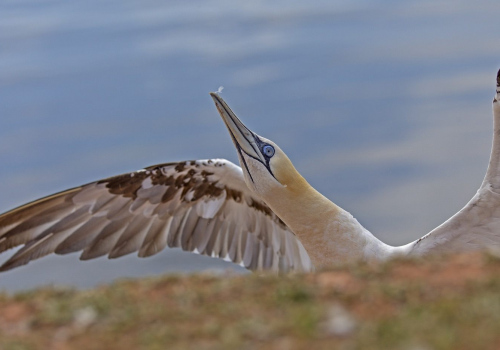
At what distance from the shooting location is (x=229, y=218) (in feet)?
35.4

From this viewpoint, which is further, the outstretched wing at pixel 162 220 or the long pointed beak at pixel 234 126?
the long pointed beak at pixel 234 126

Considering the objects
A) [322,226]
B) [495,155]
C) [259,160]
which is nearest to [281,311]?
[495,155]

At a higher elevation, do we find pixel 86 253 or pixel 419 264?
pixel 86 253

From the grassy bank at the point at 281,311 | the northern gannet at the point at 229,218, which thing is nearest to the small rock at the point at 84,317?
the grassy bank at the point at 281,311

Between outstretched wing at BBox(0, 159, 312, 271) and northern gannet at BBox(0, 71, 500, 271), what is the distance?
0.01 m

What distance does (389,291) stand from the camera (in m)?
4.82

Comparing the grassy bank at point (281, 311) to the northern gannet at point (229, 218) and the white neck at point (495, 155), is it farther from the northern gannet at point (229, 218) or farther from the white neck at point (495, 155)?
the northern gannet at point (229, 218)

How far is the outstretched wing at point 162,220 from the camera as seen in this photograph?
968 centimetres

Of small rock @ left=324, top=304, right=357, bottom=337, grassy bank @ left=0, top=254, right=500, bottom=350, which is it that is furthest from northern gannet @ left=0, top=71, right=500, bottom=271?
small rock @ left=324, top=304, right=357, bottom=337

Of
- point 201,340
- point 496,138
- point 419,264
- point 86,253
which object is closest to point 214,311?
point 201,340

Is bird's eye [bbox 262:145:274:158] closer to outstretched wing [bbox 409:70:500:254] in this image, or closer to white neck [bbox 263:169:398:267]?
white neck [bbox 263:169:398:267]

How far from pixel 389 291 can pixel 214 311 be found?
108 centimetres

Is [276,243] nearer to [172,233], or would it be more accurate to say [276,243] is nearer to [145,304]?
[172,233]

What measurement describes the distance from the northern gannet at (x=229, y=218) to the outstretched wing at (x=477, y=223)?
0.01 meters
